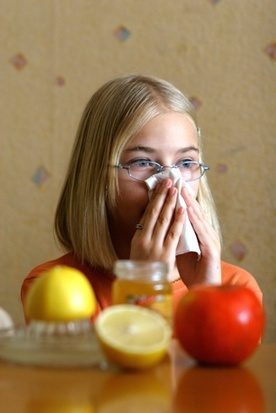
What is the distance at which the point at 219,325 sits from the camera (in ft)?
2.29

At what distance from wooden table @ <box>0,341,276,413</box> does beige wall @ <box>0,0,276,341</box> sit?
1.39m

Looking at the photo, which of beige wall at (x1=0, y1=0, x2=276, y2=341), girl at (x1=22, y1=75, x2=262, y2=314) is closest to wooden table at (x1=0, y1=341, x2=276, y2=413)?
girl at (x1=22, y1=75, x2=262, y2=314)

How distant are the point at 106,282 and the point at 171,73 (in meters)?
0.79

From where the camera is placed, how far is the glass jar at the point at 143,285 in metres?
0.75

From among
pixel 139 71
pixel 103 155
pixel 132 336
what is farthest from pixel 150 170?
pixel 132 336

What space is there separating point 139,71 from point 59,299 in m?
1.50

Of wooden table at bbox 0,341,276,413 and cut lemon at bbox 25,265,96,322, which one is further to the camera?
cut lemon at bbox 25,265,96,322

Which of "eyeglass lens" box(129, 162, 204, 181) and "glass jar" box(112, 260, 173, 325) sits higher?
"glass jar" box(112, 260, 173, 325)

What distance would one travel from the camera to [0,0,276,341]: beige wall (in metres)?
2.11

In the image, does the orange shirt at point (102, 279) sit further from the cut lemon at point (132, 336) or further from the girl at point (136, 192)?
the cut lemon at point (132, 336)

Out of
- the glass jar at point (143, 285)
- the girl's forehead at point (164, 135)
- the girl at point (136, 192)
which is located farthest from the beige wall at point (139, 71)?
the glass jar at point (143, 285)

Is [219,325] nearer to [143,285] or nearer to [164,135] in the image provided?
[143,285]

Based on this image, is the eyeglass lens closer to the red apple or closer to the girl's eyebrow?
the girl's eyebrow

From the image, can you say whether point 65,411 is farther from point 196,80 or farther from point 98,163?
point 196,80
